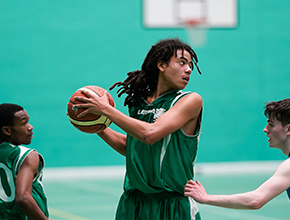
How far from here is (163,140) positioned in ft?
7.85

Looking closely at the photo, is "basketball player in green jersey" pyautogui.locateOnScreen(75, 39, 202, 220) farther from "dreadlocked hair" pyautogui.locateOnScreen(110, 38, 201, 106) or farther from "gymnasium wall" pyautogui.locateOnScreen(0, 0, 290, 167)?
"gymnasium wall" pyautogui.locateOnScreen(0, 0, 290, 167)

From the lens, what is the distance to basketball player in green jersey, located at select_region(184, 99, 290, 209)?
1931 mm

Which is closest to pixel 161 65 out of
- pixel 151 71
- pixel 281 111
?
pixel 151 71

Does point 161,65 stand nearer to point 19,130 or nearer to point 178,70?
point 178,70

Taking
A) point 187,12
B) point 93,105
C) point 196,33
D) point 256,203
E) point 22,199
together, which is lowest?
point 22,199

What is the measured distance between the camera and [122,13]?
10.5 m

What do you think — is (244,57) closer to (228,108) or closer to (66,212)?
(228,108)

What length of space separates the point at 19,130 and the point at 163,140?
989 millimetres

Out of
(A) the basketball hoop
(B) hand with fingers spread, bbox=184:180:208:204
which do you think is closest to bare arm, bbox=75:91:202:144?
(B) hand with fingers spread, bbox=184:180:208:204

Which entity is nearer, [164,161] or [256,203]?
[256,203]

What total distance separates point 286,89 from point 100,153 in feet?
17.7

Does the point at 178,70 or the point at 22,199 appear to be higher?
the point at 178,70

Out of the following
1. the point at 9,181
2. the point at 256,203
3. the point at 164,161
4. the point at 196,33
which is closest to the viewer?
the point at 256,203

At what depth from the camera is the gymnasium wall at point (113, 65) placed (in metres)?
9.95
